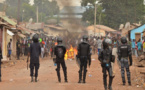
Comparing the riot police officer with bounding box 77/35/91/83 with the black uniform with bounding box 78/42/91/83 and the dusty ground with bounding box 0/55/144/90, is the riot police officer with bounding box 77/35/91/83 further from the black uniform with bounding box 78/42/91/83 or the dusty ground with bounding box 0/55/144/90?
the dusty ground with bounding box 0/55/144/90

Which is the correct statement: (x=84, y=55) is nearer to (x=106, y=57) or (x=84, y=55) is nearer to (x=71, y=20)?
(x=106, y=57)

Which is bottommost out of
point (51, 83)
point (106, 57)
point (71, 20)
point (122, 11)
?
point (51, 83)

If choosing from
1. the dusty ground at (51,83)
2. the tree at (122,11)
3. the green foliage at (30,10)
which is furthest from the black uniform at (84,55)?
the green foliage at (30,10)

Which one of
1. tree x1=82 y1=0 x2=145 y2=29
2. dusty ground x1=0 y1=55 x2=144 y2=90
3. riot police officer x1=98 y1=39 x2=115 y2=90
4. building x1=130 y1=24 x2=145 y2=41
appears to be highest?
tree x1=82 y1=0 x2=145 y2=29

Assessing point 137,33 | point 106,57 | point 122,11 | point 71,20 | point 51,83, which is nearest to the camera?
point 106,57

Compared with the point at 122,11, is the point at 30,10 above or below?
above

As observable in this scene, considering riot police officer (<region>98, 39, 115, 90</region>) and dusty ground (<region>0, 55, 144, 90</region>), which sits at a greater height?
riot police officer (<region>98, 39, 115, 90</region>)

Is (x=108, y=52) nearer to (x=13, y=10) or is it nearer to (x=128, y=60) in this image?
(x=128, y=60)

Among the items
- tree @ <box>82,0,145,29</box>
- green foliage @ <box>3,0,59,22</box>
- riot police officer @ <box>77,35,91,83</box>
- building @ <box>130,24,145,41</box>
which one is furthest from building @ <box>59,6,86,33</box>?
green foliage @ <box>3,0,59,22</box>

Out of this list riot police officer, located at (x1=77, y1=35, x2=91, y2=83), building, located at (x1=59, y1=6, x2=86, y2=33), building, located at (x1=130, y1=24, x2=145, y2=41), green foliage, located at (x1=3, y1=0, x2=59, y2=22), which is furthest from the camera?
green foliage, located at (x1=3, y1=0, x2=59, y2=22)

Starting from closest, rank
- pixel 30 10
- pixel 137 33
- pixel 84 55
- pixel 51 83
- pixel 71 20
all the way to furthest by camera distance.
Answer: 1. pixel 51 83
2. pixel 84 55
3. pixel 71 20
4. pixel 137 33
5. pixel 30 10

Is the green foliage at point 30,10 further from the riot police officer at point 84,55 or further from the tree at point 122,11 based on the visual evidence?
the riot police officer at point 84,55

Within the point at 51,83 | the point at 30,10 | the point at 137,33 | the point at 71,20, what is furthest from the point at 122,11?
the point at 51,83

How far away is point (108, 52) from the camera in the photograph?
8.64 m
